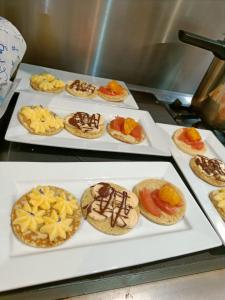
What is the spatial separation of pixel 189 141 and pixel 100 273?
2.19 feet

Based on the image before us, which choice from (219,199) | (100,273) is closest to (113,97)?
(219,199)

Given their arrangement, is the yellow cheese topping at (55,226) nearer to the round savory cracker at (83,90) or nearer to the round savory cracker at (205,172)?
the round savory cracker at (205,172)

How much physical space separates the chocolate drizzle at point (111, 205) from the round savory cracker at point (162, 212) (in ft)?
0.18

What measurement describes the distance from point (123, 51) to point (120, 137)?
568 mm

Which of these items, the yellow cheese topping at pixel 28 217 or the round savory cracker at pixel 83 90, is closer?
the yellow cheese topping at pixel 28 217

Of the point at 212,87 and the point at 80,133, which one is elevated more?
the point at 212,87

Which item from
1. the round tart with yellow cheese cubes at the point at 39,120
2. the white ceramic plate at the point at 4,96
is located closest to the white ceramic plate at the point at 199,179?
the round tart with yellow cheese cubes at the point at 39,120

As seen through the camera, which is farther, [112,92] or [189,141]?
[112,92]

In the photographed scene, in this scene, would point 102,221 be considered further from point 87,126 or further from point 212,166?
point 212,166

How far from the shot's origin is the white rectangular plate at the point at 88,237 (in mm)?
566

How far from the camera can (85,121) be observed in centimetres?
100

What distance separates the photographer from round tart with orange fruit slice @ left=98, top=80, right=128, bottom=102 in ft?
3.93

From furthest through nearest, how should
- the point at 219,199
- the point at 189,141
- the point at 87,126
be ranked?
1. the point at 189,141
2. the point at 87,126
3. the point at 219,199

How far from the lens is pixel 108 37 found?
1281mm
